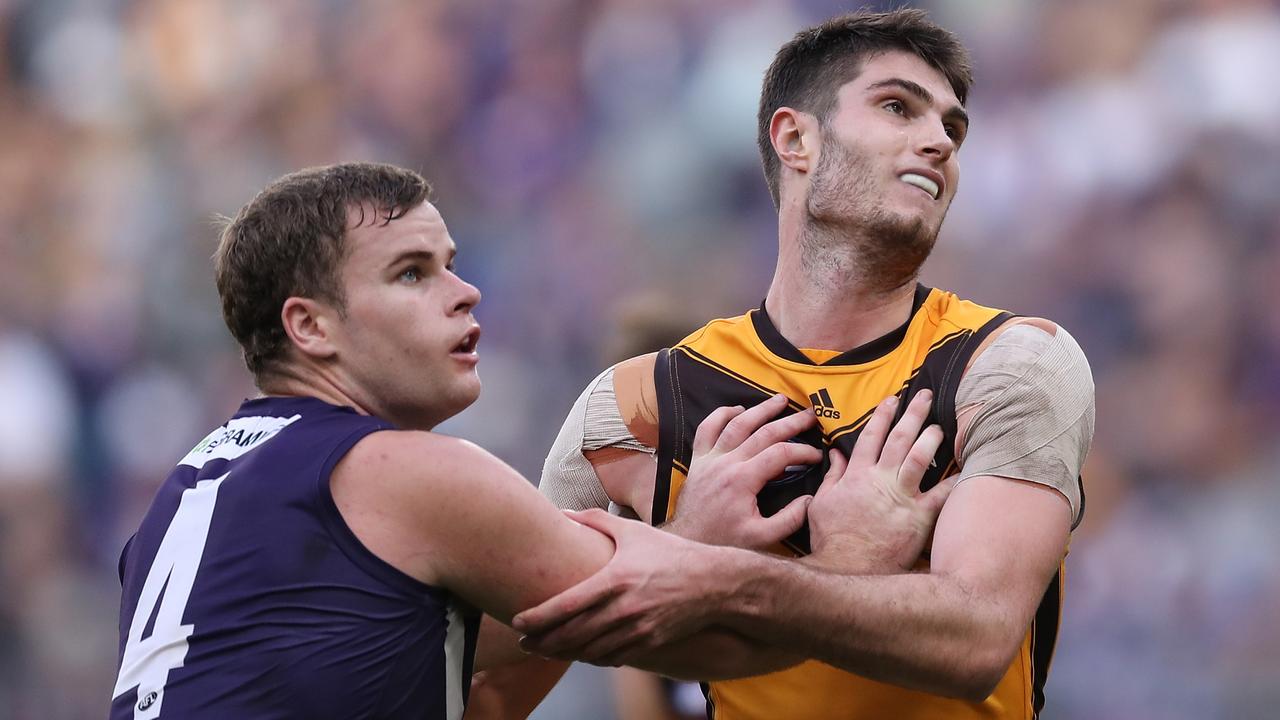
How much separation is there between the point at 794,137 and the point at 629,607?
1722 millimetres

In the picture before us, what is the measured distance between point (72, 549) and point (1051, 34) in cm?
663

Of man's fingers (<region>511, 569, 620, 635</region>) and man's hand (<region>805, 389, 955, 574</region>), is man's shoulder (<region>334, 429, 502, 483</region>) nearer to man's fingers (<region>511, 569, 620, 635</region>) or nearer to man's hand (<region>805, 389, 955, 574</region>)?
man's fingers (<region>511, 569, 620, 635</region>)

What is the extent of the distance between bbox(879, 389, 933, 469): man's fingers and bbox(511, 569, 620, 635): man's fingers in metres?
0.80

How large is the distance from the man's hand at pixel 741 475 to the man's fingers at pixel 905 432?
214mm

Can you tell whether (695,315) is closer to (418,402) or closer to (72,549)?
(418,402)

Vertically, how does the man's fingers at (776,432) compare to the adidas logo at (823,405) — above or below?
below

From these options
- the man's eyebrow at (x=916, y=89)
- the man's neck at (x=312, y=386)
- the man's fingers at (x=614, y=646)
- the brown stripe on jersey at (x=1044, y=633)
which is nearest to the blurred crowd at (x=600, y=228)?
the man's eyebrow at (x=916, y=89)

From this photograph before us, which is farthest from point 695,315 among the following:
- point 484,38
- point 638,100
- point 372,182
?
point 484,38

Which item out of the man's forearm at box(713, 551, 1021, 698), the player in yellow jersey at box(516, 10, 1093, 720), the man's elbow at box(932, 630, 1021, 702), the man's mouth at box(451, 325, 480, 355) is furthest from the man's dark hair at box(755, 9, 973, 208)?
the man's elbow at box(932, 630, 1021, 702)

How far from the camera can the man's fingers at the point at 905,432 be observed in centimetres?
350

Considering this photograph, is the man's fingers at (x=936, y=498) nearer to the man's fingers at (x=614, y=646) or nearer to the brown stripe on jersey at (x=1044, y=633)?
the brown stripe on jersey at (x=1044, y=633)

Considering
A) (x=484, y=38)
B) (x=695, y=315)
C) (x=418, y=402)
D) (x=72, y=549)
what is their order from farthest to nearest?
1. (x=484, y=38)
2. (x=72, y=549)
3. (x=695, y=315)
4. (x=418, y=402)

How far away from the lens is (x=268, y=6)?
10.6 meters

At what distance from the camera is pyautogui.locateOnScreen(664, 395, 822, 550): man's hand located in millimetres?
3574
